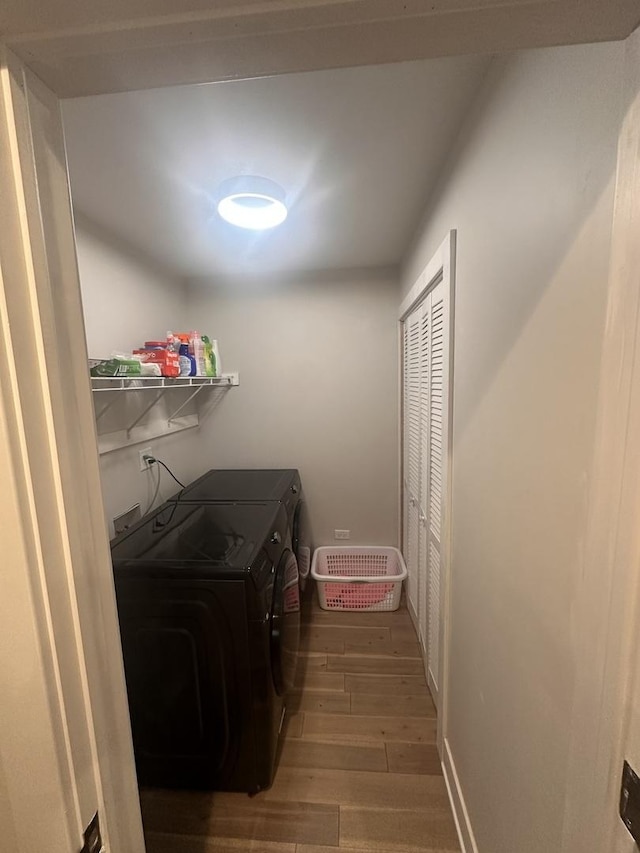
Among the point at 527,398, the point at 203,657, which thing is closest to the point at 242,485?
the point at 203,657

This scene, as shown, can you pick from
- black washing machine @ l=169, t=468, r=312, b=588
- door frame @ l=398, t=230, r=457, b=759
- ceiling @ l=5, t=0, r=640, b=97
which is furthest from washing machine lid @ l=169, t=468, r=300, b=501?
ceiling @ l=5, t=0, r=640, b=97

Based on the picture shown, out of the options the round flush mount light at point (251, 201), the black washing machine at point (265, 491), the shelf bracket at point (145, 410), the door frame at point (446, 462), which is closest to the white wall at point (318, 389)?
the black washing machine at point (265, 491)

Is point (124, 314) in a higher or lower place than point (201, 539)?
higher

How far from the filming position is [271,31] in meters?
0.42

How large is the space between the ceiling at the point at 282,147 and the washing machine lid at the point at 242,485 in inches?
57.7

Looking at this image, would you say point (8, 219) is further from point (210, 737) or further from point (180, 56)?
point (210, 737)

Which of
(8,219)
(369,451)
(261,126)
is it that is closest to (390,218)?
(261,126)

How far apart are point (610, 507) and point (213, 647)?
130 centimetres

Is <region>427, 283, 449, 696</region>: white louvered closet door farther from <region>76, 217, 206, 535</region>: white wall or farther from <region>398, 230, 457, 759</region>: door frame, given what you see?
<region>76, 217, 206, 535</region>: white wall

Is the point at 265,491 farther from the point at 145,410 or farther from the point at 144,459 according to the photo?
the point at 145,410

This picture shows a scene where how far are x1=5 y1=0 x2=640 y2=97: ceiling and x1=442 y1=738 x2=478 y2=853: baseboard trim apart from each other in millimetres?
1901

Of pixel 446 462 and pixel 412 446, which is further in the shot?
pixel 412 446

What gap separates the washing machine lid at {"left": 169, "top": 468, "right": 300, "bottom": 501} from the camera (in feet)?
7.07

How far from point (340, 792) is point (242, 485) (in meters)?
1.56
